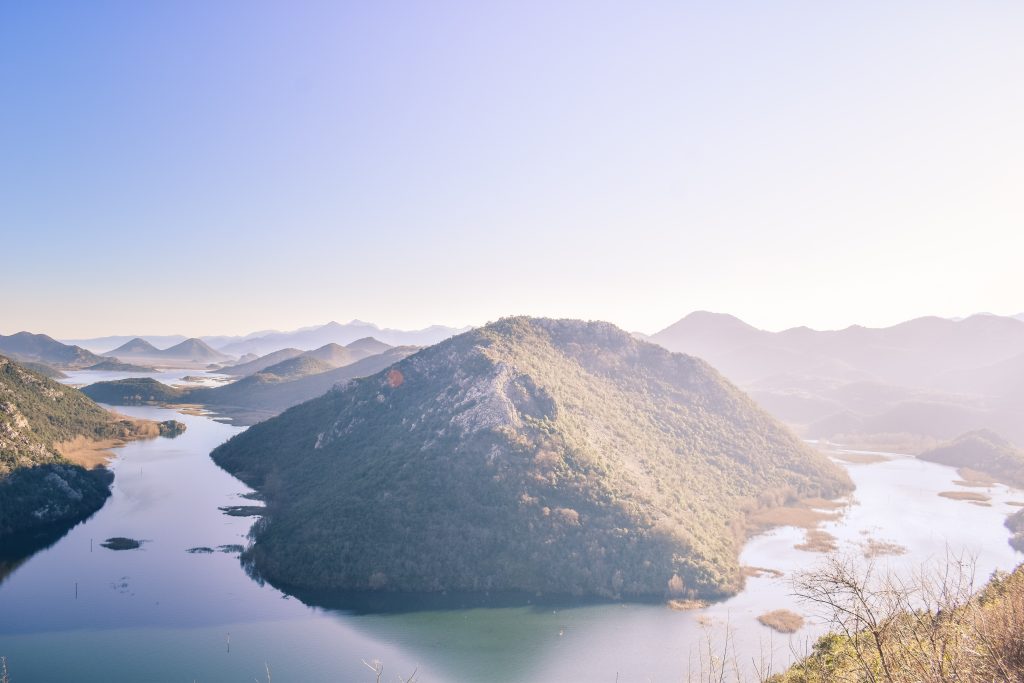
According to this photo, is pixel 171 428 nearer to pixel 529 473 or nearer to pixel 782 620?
pixel 529 473

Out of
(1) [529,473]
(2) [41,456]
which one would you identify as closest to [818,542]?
(1) [529,473]

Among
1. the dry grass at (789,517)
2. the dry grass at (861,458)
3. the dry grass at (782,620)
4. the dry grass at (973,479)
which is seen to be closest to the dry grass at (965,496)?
the dry grass at (973,479)

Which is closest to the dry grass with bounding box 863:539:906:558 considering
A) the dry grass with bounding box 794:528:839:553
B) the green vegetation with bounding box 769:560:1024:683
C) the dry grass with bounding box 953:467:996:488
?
the dry grass with bounding box 794:528:839:553

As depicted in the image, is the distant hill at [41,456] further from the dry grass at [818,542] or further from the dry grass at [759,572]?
the dry grass at [818,542]

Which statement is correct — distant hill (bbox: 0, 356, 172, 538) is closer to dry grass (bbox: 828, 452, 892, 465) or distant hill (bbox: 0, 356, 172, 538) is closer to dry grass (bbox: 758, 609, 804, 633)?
dry grass (bbox: 758, 609, 804, 633)

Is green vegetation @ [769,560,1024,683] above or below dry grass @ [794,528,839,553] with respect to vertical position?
above

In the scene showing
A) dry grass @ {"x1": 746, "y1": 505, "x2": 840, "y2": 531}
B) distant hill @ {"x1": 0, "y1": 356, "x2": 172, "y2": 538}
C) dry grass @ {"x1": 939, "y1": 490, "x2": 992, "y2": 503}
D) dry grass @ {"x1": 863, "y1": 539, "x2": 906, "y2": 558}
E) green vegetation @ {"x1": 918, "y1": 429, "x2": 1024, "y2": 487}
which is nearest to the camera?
dry grass @ {"x1": 863, "y1": 539, "x2": 906, "y2": 558}
